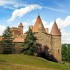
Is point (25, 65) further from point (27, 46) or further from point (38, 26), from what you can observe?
point (38, 26)

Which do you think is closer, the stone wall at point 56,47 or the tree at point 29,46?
the tree at point 29,46

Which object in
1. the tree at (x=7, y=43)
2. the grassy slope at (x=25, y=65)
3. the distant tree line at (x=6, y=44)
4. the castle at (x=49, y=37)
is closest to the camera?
the grassy slope at (x=25, y=65)

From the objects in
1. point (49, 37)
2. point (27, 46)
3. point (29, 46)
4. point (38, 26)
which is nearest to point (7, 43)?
point (27, 46)

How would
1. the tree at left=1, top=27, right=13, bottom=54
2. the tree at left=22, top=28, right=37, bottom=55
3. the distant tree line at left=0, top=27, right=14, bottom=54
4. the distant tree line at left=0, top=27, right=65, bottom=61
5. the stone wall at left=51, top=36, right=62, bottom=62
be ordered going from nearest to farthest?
the tree at left=22, top=28, right=37, bottom=55 → the distant tree line at left=0, top=27, right=65, bottom=61 → the distant tree line at left=0, top=27, right=14, bottom=54 → the tree at left=1, top=27, right=13, bottom=54 → the stone wall at left=51, top=36, right=62, bottom=62

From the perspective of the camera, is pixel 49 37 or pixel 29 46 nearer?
pixel 29 46

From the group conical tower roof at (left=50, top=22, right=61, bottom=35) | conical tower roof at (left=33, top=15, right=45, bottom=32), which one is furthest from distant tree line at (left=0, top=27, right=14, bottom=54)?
conical tower roof at (left=50, top=22, right=61, bottom=35)

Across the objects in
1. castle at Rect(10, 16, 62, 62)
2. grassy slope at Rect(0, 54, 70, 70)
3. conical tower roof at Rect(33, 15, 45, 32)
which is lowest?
grassy slope at Rect(0, 54, 70, 70)

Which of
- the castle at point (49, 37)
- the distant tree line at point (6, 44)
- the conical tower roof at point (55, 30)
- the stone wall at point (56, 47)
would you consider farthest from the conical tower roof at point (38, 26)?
the distant tree line at point (6, 44)

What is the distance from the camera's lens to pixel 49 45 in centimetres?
7388

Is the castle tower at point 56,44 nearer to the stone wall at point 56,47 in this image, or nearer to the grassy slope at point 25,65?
the stone wall at point 56,47

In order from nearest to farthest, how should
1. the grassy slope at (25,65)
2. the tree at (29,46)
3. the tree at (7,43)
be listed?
the grassy slope at (25,65), the tree at (29,46), the tree at (7,43)

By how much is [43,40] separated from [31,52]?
10.6m

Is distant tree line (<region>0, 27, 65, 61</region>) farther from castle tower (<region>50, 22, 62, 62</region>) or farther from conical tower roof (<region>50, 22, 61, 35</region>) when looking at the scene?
conical tower roof (<region>50, 22, 61, 35</region>)

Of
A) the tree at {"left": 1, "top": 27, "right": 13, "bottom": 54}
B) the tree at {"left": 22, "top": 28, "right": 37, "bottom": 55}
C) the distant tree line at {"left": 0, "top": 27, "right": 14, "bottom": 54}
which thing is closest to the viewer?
the tree at {"left": 22, "top": 28, "right": 37, "bottom": 55}
